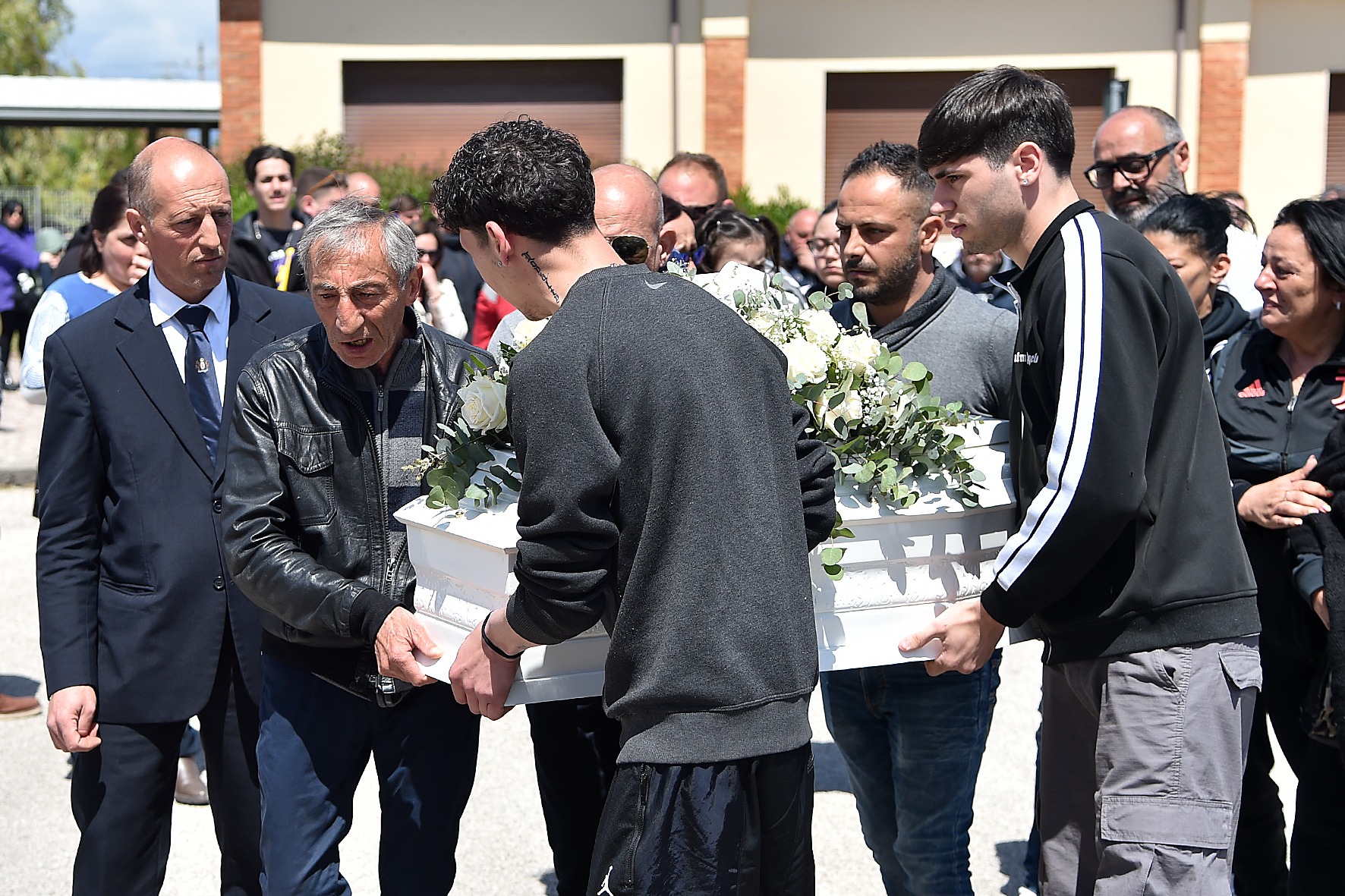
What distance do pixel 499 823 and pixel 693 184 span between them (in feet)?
10.5

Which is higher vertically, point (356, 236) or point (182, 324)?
point (356, 236)

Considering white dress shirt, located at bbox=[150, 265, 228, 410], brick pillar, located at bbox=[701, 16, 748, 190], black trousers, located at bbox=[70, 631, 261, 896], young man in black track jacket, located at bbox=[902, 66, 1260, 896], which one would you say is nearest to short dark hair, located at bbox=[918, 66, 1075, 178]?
young man in black track jacket, located at bbox=[902, 66, 1260, 896]

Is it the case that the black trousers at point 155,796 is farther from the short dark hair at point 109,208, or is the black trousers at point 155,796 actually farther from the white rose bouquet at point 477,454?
the short dark hair at point 109,208

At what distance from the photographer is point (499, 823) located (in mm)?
4840

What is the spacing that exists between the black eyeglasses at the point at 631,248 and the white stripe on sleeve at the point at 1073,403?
1.35m

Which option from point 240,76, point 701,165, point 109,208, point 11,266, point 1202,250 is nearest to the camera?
point 1202,250

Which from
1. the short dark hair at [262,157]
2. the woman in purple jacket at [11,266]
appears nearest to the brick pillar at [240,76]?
the woman in purple jacket at [11,266]

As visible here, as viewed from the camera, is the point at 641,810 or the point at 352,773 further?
the point at 352,773

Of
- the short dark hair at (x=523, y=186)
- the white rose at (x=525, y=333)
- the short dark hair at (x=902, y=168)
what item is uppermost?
the short dark hair at (x=902, y=168)

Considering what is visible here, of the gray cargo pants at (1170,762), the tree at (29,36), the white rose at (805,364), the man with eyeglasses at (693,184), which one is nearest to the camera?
the gray cargo pants at (1170,762)

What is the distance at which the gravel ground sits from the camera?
172 inches

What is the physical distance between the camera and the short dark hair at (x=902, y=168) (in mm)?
3434

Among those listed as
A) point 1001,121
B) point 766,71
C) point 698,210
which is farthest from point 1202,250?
point 766,71

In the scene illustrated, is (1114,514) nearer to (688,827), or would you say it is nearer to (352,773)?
(688,827)
